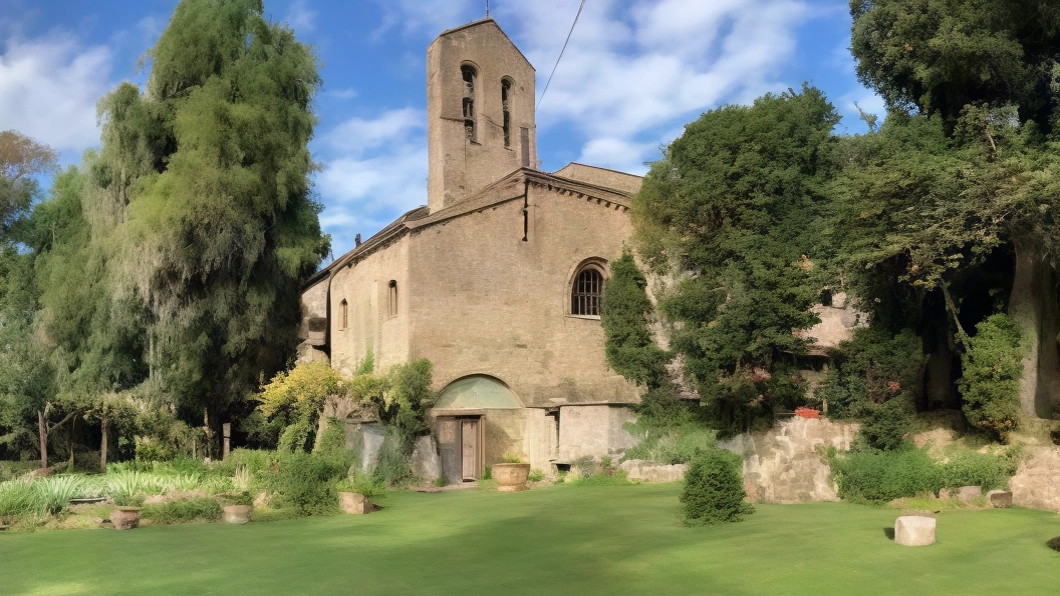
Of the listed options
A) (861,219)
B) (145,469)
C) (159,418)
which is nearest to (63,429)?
(159,418)

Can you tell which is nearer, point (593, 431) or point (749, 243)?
point (749, 243)

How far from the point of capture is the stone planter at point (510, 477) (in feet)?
63.1

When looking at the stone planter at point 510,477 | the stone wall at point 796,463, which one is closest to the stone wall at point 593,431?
the stone planter at point 510,477

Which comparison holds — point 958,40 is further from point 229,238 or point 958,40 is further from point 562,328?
point 229,238

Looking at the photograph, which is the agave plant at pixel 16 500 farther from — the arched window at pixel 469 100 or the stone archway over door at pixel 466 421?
the arched window at pixel 469 100

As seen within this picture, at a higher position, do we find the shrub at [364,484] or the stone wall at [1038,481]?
the stone wall at [1038,481]

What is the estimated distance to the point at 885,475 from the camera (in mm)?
14867

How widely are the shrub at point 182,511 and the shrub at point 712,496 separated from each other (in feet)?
26.8

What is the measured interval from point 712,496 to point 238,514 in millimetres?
7947

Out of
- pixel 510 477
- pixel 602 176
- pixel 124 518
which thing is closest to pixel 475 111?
pixel 602 176

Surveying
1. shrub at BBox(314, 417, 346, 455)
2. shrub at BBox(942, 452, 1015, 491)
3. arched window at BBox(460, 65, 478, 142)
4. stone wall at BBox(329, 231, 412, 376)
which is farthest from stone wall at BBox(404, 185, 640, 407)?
shrub at BBox(942, 452, 1015, 491)

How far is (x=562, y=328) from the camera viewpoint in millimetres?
23984

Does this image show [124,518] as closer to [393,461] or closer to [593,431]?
[393,461]

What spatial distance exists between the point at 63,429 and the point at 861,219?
22.5 m
